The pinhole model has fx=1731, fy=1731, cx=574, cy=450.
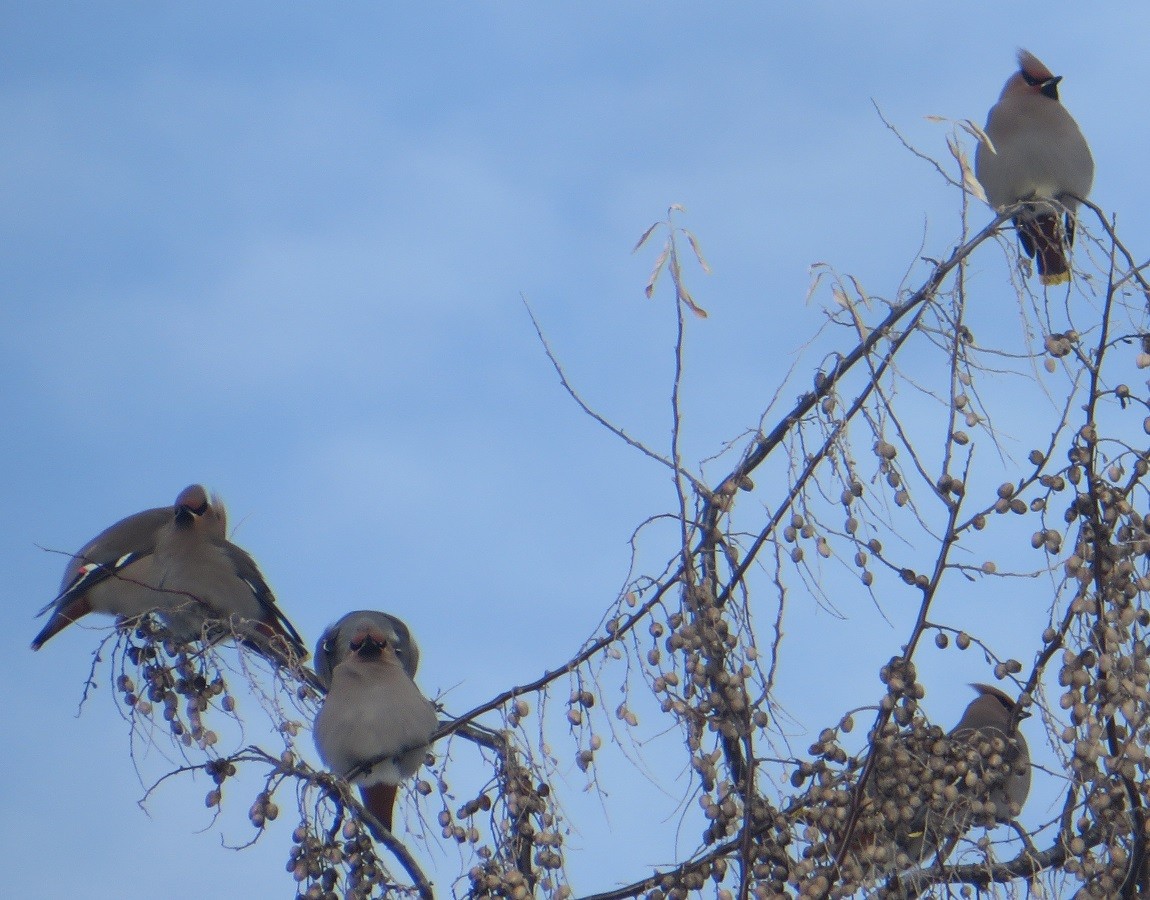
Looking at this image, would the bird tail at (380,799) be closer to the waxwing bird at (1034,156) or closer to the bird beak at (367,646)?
the bird beak at (367,646)

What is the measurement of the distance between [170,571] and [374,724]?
1.69 meters

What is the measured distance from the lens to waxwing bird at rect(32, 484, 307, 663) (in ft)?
20.1

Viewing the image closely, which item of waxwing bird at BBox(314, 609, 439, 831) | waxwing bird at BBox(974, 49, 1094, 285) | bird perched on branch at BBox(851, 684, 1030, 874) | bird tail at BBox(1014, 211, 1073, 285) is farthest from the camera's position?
waxwing bird at BBox(974, 49, 1094, 285)

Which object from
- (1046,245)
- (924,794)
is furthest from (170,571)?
(924,794)

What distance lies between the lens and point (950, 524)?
309 centimetres

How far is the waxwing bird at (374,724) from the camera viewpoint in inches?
188

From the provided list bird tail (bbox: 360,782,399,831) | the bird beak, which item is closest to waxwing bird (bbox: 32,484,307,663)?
the bird beak

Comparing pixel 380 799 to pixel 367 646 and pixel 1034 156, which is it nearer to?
Result: pixel 367 646

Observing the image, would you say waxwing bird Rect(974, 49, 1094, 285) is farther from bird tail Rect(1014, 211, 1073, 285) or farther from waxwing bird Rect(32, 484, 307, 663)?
waxwing bird Rect(32, 484, 307, 663)

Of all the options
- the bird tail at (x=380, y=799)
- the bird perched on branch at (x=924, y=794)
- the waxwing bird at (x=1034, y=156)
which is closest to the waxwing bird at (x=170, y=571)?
the bird tail at (x=380, y=799)

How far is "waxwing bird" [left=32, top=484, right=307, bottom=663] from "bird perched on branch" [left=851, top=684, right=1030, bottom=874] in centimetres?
323

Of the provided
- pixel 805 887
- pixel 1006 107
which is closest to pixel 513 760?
A: pixel 805 887

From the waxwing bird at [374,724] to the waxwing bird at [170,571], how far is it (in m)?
0.90

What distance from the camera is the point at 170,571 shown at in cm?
618
